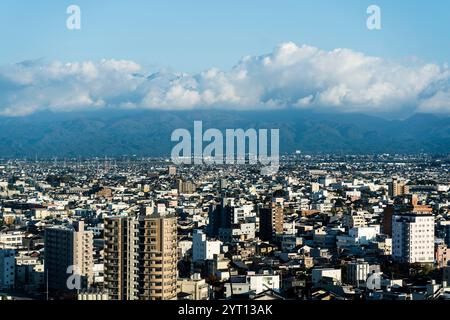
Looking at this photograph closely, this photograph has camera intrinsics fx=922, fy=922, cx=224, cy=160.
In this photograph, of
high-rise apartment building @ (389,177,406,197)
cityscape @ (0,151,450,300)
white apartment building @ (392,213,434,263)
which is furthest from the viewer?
high-rise apartment building @ (389,177,406,197)

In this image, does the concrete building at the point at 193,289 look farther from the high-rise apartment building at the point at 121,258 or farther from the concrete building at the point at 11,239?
the concrete building at the point at 11,239

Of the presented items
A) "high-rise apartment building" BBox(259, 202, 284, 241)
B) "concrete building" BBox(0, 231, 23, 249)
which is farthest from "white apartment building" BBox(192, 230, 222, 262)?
"high-rise apartment building" BBox(259, 202, 284, 241)

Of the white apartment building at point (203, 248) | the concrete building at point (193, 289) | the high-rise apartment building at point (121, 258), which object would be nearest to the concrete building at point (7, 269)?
the high-rise apartment building at point (121, 258)

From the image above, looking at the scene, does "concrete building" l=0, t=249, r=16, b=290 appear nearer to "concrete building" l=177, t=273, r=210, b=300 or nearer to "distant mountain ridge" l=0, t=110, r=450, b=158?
"concrete building" l=177, t=273, r=210, b=300

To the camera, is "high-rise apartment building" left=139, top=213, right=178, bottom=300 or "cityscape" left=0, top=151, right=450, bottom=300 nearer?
"high-rise apartment building" left=139, top=213, right=178, bottom=300

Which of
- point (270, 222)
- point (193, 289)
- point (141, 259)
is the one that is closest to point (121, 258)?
point (141, 259)
